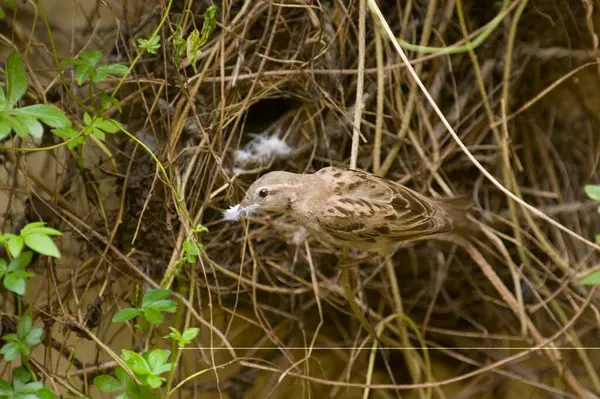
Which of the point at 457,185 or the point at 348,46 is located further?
the point at 457,185

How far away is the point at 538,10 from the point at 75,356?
1314 mm

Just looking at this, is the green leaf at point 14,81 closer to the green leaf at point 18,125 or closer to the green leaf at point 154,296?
the green leaf at point 18,125

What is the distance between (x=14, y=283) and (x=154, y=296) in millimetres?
262

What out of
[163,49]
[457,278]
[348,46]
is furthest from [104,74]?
[457,278]

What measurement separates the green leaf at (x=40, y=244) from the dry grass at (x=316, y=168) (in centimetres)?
43

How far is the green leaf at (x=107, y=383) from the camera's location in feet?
4.35

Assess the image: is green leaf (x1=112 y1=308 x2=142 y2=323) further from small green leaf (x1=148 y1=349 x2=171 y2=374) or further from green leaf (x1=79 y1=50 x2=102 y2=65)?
green leaf (x1=79 y1=50 x2=102 y2=65)

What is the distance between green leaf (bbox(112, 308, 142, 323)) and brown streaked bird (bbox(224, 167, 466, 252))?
274 millimetres

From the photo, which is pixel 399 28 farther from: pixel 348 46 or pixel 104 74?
pixel 104 74

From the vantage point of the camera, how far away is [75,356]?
Answer: 1.48 metres

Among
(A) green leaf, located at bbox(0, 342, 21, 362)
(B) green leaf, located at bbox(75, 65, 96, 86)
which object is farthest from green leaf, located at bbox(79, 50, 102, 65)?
(A) green leaf, located at bbox(0, 342, 21, 362)

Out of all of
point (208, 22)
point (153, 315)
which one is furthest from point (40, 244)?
point (208, 22)

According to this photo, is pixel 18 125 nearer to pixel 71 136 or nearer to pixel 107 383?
pixel 71 136

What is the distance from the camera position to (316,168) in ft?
5.17
